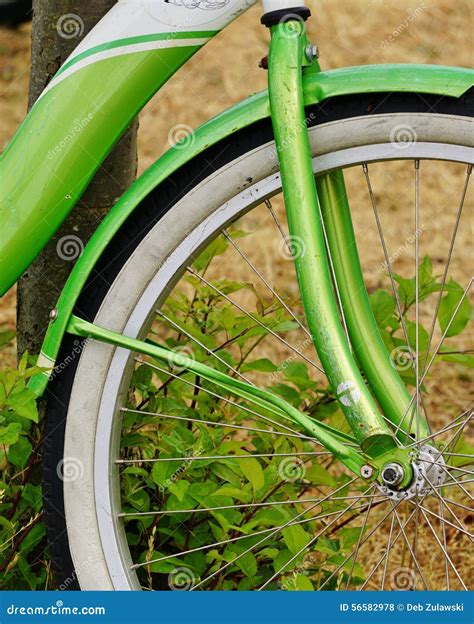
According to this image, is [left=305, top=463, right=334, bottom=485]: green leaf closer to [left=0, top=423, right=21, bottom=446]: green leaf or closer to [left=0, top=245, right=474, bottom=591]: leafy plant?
[left=0, top=245, right=474, bottom=591]: leafy plant

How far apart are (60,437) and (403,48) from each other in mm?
3401

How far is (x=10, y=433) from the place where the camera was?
5.89 feet

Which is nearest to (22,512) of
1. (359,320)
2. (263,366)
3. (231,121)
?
(263,366)

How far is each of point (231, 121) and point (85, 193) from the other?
1.59 feet

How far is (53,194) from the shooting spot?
5.70 ft

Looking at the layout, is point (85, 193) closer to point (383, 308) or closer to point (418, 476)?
point (383, 308)

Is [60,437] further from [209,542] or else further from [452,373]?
[452,373]

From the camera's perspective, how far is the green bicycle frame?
1581 millimetres

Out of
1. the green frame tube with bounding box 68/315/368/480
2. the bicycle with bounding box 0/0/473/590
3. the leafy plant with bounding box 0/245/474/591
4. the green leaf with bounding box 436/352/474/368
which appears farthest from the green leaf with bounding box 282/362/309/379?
the green frame tube with bounding box 68/315/368/480

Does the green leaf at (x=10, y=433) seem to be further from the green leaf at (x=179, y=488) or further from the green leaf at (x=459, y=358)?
the green leaf at (x=459, y=358)

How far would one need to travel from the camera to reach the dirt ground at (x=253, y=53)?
15.0ft

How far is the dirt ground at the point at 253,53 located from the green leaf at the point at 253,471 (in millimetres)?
2644

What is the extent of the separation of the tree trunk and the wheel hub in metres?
0.80

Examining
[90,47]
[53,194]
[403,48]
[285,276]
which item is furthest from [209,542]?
[403,48]
